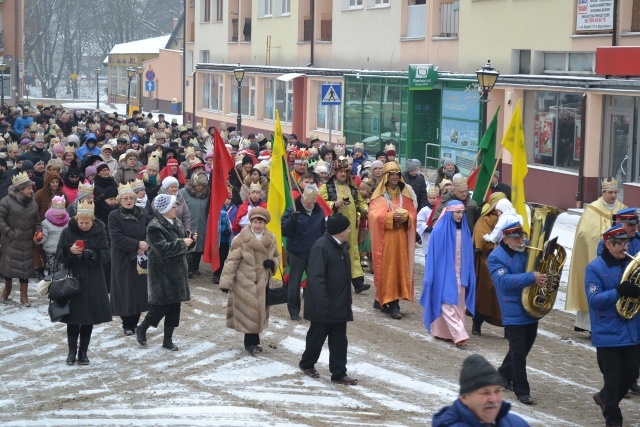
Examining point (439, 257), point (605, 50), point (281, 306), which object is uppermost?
point (605, 50)

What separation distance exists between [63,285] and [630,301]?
5.07 meters

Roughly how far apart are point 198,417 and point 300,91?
3345 cm

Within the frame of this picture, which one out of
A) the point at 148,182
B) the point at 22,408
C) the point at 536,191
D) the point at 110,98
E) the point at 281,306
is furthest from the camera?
the point at 110,98

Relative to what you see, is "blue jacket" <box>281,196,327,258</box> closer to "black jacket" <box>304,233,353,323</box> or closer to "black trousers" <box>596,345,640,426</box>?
"black jacket" <box>304,233,353,323</box>

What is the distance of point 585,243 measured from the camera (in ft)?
40.9

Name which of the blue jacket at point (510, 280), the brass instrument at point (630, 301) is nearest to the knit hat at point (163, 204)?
the blue jacket at point (510, 280)

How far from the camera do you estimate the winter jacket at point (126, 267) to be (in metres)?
12.1

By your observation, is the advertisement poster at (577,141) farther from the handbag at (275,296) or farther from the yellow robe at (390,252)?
the handbag at (275,296)

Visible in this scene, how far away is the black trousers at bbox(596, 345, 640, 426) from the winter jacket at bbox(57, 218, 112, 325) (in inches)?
183

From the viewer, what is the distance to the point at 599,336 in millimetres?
9109

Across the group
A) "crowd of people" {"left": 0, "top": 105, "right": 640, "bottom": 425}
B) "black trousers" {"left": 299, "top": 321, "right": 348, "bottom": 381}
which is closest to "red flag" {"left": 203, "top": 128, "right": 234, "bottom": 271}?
"crowd of people" {"left": 0, "top": 105, "right": 640, "bottom": 425}

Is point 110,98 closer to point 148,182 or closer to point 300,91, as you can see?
point 300,91

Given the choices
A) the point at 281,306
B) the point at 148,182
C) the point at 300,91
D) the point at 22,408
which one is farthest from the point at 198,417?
the point at 300,91

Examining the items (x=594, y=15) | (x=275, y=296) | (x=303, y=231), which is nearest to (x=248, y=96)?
(x=594, y=15)
